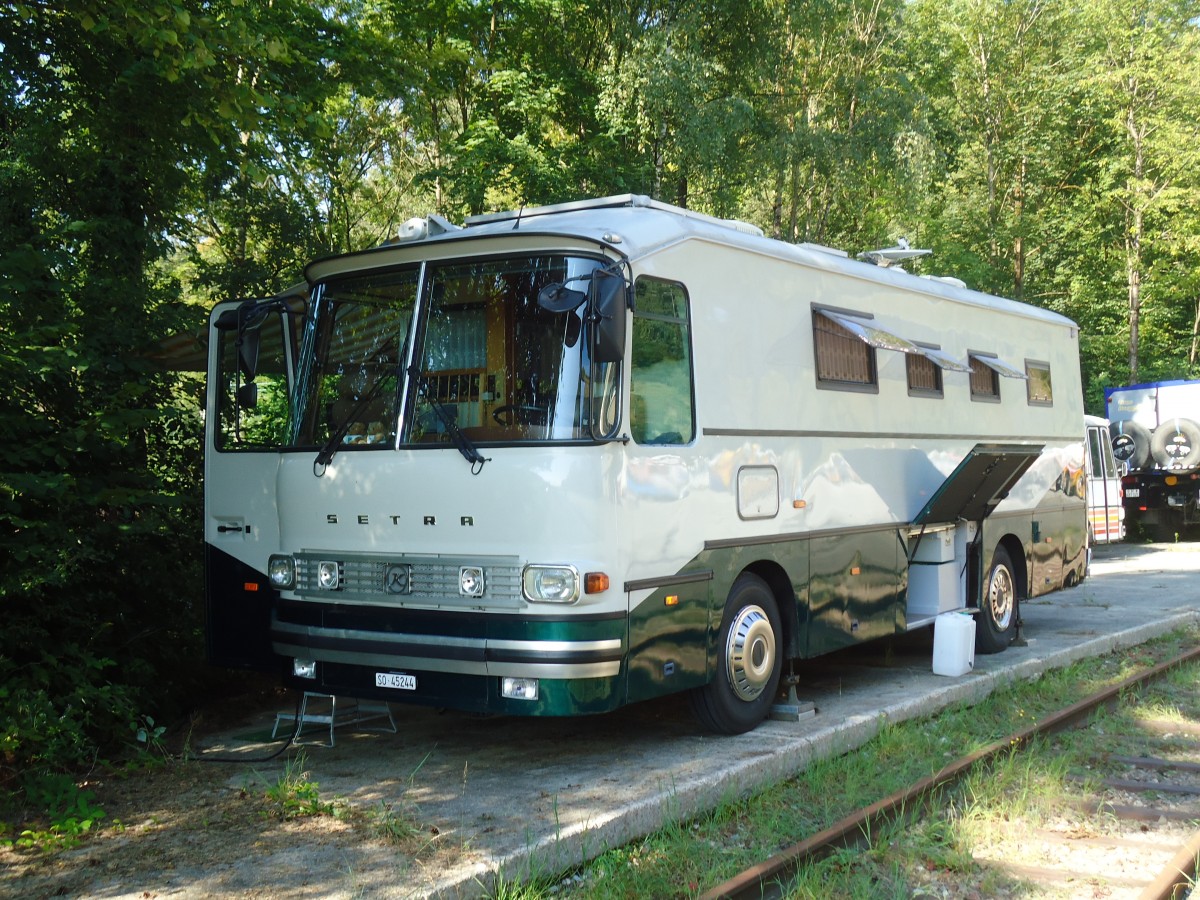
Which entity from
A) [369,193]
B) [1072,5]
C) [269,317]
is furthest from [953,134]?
[269,317]

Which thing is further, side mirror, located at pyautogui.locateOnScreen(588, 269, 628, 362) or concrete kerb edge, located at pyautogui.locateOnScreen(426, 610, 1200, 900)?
side mirror, located at pyautogui.locateOnScreen(588, 269, 628, 362)

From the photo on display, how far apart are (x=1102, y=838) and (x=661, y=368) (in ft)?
11.2

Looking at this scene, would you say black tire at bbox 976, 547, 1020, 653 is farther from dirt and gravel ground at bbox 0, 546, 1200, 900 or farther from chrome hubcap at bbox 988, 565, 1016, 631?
dirt and gravel ground at bbox 0, 546, 1200, 900

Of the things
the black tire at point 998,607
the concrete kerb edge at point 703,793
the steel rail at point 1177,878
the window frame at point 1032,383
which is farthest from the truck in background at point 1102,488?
the steel rail at point 1177,878

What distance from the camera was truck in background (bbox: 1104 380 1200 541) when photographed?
25609mm

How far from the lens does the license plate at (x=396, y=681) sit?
6734mm

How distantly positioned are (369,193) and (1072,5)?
20.1m

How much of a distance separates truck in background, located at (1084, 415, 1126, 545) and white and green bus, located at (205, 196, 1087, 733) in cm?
1481

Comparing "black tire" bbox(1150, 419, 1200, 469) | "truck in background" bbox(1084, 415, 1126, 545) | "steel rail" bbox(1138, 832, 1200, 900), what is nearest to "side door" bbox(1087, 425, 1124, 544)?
"truck in background" bbox(1084, 415, 1126, 545)

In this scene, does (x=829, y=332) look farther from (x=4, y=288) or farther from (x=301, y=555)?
(x=4, y=288)

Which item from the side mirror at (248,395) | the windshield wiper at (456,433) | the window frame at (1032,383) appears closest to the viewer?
the windshield wiper at (456,433)

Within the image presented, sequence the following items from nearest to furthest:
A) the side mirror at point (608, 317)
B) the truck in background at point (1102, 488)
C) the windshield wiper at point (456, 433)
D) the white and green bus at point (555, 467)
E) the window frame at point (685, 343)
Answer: the side mirror at point (608, 317)
the white and green bus at point (555, 467)
the windshield wiper at point (456, 433)
the window frame at point (685, 343)
the truck in background at point (1102, 488)

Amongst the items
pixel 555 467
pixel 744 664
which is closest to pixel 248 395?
pixel 555 467

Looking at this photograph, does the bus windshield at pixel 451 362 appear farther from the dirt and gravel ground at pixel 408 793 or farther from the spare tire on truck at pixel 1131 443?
the spare tire on truck at pixel 1131 443
